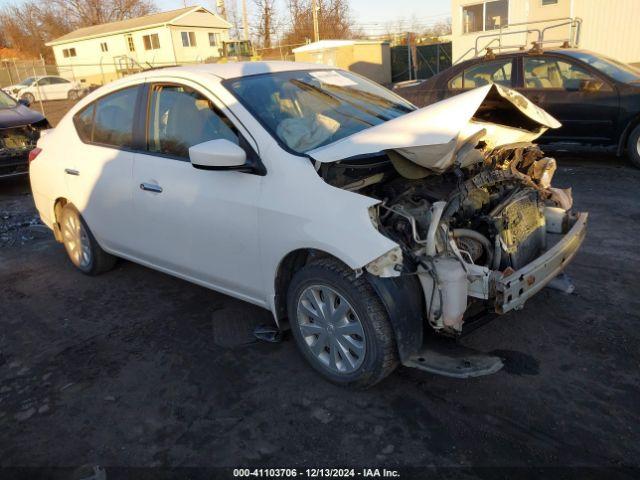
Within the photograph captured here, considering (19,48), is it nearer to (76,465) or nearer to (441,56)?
(441,56)

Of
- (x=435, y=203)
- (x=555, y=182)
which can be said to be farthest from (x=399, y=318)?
(x=555, y=182)

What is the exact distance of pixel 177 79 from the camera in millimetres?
3875

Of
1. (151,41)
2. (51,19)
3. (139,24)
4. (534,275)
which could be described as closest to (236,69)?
(534,275)

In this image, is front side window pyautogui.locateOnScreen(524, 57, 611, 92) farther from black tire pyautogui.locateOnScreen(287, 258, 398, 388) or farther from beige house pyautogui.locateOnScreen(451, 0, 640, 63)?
beige house pyautogui.locateOnScreen(451, 0, 640, 63)

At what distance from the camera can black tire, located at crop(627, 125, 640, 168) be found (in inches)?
289

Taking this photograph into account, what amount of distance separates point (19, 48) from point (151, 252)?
67.3 metres

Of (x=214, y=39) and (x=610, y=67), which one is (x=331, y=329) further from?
(x=214, y=39)

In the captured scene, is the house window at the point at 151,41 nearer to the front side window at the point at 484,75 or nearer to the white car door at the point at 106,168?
the front side window at the point at 484,75

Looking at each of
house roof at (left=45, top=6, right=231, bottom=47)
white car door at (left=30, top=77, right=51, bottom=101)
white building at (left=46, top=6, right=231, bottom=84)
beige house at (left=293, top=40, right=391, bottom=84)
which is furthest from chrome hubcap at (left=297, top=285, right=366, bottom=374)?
house roof at (left=45, top=6, right=231, bottom=47)

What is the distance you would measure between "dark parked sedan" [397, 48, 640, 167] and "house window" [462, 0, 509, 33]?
568 inches

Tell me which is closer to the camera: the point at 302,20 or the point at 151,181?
the point at 151,181

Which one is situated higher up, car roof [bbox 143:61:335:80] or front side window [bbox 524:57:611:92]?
car roof [bbox 143:61:335:80]

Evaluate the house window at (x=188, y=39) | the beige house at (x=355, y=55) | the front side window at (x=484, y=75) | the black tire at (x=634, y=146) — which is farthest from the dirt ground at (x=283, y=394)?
the house window at (x=188, y=39)

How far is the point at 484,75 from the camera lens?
Result: 8.62 meters
